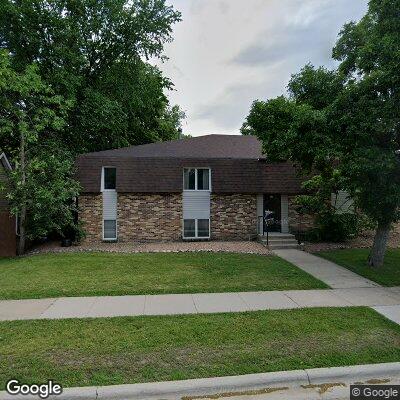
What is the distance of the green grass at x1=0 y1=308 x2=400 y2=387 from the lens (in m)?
4.11

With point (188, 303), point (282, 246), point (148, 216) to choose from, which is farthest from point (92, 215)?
point (188, 303)

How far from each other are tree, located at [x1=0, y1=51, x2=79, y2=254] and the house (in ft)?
5.52

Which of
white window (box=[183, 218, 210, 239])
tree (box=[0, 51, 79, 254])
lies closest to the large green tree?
tree (box=[0, 51, 79, 254])

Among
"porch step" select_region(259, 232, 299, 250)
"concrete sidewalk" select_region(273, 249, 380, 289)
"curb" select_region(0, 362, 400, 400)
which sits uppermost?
"porch step" select_region(259, 232, 299, 250)

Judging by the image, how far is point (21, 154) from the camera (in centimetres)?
1386

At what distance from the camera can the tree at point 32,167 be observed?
13.1m

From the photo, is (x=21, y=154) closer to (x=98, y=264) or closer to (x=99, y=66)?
(x=98, y=264)

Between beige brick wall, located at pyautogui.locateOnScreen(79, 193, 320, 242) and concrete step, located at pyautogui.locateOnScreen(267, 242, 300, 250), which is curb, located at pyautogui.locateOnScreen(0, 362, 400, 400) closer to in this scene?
concrete step, located at pyautogui.locateOnScreen(267, 242, 300, 250)

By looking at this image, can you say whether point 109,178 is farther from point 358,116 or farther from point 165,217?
point 358,116

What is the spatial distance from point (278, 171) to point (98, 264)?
32.2 ft

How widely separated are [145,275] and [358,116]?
7238 mm

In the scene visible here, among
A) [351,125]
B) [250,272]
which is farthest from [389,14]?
[250,272]

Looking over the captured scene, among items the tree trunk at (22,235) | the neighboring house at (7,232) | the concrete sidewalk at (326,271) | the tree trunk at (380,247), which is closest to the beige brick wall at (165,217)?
the tree trunk at (22,235)

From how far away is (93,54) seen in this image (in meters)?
20.0
